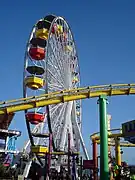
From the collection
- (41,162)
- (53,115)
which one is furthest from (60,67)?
(41,162)

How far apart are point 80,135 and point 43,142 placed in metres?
5.98

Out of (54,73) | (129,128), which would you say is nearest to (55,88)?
(54,73)

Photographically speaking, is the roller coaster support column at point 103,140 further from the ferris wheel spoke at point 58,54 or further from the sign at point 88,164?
the ferris wheel spoke at point 58,54

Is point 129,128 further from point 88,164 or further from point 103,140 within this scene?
point 103,140

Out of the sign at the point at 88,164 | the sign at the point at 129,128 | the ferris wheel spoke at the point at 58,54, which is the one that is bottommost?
the sign at the point at 88,164

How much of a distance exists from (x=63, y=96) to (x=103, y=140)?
21.7 ft

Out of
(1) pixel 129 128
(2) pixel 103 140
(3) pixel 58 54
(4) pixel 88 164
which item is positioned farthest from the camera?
(3) pixel 58 54

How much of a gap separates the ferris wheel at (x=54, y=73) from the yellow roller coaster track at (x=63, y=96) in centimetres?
1116

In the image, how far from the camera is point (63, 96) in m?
30.9

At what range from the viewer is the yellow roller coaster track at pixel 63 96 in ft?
98.0

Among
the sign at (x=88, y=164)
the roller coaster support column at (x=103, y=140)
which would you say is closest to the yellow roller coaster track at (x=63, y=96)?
the roller coaster support column at (x=103, y=140)

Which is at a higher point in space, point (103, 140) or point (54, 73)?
point (54, 73)

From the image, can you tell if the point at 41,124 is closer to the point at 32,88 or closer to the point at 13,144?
the point at 32,88

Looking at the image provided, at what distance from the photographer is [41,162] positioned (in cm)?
5572
